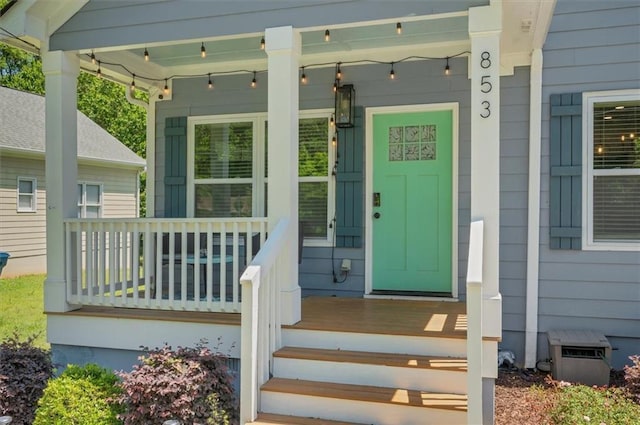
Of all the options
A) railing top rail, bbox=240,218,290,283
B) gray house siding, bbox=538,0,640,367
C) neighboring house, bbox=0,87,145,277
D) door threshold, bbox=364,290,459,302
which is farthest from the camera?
neighboring house, bbox=0,87,145,277

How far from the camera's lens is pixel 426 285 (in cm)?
518

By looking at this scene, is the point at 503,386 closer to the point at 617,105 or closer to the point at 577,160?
the point at 577,160

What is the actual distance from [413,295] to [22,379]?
3.44 metres

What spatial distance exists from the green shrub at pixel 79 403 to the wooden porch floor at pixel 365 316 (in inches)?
33.5

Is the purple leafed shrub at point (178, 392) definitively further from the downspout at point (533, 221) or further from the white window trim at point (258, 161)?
the downspout at point (533, 221)

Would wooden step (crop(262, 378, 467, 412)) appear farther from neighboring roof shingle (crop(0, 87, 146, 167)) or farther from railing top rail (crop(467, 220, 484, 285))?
neighboring roof shingle (crop(0, 87, 146, 167))

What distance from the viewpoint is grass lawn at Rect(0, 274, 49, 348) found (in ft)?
20.8

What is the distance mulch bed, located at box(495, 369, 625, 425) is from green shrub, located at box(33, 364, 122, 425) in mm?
2627

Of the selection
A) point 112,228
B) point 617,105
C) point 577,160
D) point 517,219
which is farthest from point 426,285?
point 112,228

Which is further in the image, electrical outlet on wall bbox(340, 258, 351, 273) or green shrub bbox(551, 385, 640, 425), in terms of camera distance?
electrical outlet on wall bbox(340, 258, 351, 273)

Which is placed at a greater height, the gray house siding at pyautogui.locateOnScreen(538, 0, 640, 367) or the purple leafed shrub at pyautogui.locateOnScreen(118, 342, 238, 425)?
the gray house siding at pyautogui.locateOnScreen(538, 0, 640, 367)

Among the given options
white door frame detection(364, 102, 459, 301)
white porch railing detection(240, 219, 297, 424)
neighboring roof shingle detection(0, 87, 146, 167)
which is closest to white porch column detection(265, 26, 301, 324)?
white porch railing detection(240, 219, 297, 424)

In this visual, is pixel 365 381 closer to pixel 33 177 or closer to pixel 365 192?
pixel 365 192

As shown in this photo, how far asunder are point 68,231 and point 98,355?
1093 mm
